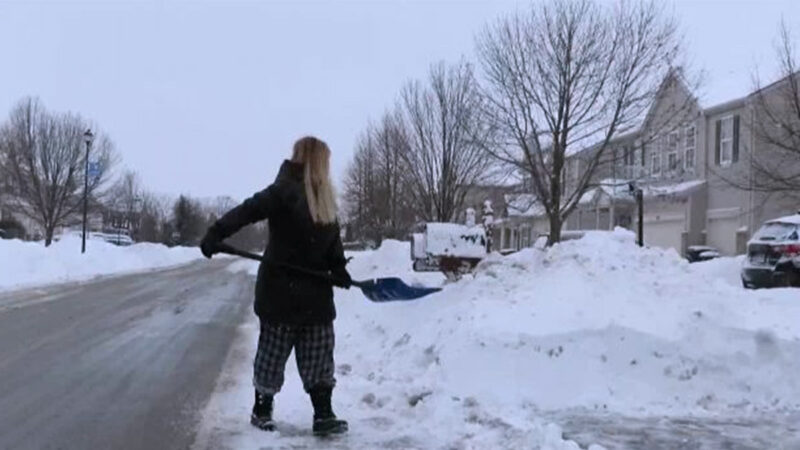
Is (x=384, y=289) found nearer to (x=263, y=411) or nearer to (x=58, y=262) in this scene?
(x=263, y=411)

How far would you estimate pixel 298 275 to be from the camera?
6059mm

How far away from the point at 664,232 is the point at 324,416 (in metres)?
30.0

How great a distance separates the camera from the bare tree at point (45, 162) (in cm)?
5016

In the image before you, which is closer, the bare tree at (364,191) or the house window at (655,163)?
the house window at (655,163)

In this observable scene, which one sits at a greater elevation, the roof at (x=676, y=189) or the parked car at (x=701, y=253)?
the roof at (x=676, y=189)

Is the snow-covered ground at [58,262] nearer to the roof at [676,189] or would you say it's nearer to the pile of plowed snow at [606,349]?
the pile of plowed snow at [606,349]

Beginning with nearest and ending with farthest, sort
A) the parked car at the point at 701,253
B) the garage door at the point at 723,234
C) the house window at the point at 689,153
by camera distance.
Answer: the parked car at the point at 701,253 → the garage door at the point at 723,234 → the house window at the point at 689,153

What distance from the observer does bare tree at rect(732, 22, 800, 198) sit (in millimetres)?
21531

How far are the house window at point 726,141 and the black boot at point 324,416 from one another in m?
26.7

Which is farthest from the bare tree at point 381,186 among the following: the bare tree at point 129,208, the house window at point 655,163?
the bare tree at point 129,208

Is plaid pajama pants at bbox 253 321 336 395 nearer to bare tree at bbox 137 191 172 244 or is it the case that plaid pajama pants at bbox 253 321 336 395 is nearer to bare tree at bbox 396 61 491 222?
bare tree at bbox 396 61 491 222

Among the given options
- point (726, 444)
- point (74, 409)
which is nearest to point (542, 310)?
point (726, 444)

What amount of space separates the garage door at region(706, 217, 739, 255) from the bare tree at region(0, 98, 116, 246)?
35334 millimetres

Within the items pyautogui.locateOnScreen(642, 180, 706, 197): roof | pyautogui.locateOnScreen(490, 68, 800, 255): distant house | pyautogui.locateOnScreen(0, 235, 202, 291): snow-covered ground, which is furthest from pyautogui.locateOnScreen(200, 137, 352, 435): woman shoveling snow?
pyautogui.locateOnScreen(642, 180, 706, 197): roof
